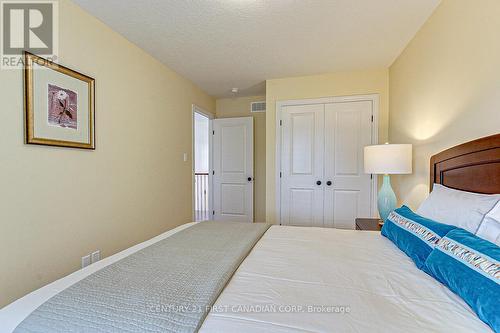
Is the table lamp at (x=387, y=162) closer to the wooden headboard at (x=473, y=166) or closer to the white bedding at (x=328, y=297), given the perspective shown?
the wooden headboard at (x=473, y=166)

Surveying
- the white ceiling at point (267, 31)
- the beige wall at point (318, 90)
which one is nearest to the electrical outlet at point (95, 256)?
the white ceiling at point (267, 31)

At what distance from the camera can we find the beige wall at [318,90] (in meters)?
3.00

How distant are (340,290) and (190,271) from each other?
2.10 ft

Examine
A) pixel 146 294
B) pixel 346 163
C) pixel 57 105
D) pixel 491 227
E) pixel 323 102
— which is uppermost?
pixel 323 102

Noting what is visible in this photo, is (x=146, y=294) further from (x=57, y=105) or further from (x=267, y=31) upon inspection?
(x=267, y=31)

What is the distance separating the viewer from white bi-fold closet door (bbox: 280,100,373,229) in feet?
10.1

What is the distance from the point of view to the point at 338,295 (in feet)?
2.89

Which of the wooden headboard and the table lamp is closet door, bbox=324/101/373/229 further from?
the wooden headboard

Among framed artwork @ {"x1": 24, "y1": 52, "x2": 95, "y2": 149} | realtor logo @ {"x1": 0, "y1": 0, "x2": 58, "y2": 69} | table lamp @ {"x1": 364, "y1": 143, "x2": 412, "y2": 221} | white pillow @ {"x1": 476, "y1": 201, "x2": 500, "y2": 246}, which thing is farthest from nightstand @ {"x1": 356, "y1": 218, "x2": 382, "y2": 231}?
realtor logo @ {"x1": 0, "y1": 0, "x2": 58, "y2": 69}

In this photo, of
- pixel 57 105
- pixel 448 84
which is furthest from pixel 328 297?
pixel 57 105

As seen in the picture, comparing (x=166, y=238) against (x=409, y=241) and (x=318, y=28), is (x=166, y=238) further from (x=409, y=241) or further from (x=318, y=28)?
(x=318, y=28)

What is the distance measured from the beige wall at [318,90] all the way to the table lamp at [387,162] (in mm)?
1098

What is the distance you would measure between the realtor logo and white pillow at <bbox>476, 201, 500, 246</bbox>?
265cm

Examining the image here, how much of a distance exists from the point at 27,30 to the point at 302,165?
2953 mm
